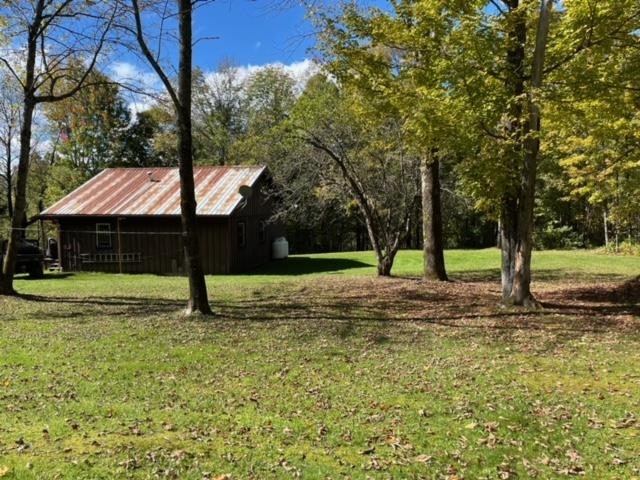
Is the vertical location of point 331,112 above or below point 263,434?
above

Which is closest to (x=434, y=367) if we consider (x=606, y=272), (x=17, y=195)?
(x=17, y=195)

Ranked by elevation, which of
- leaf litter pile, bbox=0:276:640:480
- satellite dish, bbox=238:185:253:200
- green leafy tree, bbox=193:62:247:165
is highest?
green leafy tree, bbox=193:62:247:165

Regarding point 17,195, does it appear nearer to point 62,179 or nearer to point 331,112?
point 331,112

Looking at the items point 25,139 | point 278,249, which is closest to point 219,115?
point 278,249

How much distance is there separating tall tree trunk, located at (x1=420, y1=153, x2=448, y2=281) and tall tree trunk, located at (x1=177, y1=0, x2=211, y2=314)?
7.27 meters

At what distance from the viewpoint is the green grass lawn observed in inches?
158

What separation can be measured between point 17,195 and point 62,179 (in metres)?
28.7

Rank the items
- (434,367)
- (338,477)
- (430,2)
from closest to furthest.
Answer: (338,477)
(434,367)
(430,2)

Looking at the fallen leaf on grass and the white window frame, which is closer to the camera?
the fallen leaf on grass

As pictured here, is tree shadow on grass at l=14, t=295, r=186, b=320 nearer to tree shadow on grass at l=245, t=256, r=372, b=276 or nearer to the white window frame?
tree shadow on grass at l=245, t=256, r=372, b=276

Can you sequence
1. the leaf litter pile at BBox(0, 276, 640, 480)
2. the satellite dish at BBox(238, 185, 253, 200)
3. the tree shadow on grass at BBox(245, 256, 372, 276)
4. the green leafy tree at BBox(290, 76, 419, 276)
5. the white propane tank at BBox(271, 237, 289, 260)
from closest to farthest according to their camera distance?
the leaf litter pile at BBox(0, 276, 640, 480)
the green leafy tree at BBox(290, 76, 419, 276)
the tree shadow on grass at BBox(245, 256, 372, 276)
the satellite dish at BBox(238, 185, 253, 200)
the white propane tank at BBox(271, 237, 289, 260)

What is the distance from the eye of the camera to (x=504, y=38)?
915 centimetres

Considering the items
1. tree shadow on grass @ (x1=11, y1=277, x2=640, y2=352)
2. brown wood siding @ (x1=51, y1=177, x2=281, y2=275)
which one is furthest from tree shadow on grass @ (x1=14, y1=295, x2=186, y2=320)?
brown wood siding @ (x1=51, y1=177, x2=281, y2=275)

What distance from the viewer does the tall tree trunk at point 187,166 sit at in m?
9.50
